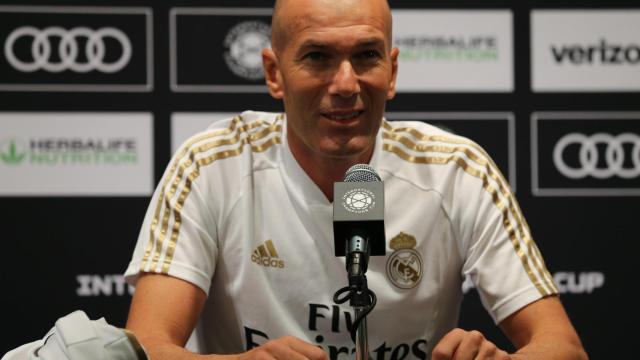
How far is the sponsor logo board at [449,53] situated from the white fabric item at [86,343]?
6.61ft

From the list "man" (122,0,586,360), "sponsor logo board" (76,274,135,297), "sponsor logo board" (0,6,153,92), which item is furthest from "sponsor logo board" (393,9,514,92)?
"sponsor logo board" (76,274,135,297)

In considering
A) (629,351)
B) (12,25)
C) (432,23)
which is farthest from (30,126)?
(629,351)

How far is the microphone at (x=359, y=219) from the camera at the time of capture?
1137 mm

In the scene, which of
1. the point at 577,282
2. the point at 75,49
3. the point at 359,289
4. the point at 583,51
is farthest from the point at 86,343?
the point at 583,51

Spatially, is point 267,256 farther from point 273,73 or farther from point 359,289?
point 359,289

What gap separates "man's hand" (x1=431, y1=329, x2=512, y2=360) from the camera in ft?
4.25

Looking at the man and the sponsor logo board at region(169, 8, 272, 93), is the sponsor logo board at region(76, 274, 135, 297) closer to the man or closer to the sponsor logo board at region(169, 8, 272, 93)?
the sponsor logo board at region(169, 8, 272, 93)

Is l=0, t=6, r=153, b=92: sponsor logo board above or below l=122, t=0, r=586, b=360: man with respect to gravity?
above

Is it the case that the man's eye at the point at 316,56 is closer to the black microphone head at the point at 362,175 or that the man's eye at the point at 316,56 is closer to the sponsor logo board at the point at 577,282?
the black microphone head at the point at 362,175

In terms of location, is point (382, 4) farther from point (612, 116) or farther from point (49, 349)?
point (612, 116)

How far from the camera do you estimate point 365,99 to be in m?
1.65

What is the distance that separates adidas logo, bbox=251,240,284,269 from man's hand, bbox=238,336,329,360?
43 cm

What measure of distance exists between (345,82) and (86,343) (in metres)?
0.89

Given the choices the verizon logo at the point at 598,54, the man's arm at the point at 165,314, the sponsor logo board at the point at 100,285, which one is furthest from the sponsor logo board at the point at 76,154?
the verizon logo at the point at 598,54
